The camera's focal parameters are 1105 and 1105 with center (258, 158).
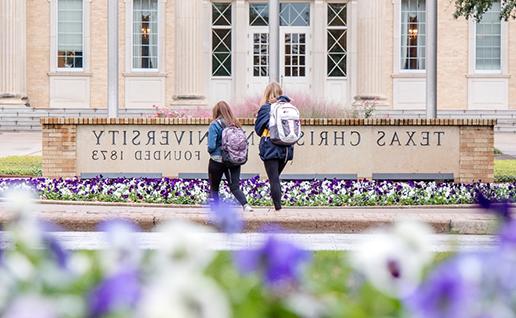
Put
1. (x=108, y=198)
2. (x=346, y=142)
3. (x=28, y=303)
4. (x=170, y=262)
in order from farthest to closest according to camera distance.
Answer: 1. (x=346, y=142)
2. (x=108, y=198)
3. (x=170, y=262)
4. (x=28, y=303)

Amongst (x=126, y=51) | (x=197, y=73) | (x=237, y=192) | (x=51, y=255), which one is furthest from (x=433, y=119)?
(x=126, y=51)

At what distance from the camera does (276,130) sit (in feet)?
44.2

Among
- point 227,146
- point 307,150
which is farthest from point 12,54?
point 227,146

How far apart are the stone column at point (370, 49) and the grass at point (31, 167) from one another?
1251 cm

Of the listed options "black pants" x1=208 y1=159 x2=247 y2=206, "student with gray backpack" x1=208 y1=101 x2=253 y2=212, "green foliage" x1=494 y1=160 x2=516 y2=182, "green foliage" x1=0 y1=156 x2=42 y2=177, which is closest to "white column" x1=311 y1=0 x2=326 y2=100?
"green foliage" x1=494 y1=160 x2=516 y2=182

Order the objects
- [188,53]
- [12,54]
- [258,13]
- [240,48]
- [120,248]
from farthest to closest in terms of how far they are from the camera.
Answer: [258,13]
[240,48]
[12,54]
[188,53]
[120,248]

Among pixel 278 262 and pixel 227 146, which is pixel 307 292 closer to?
pixel 278 262

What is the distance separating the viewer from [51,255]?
3037mm

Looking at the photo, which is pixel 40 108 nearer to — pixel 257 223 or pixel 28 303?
pixel 257 223

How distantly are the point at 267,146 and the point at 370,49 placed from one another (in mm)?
22747

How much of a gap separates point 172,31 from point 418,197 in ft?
72.9

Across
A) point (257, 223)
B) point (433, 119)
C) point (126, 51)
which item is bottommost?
point (257, 223)

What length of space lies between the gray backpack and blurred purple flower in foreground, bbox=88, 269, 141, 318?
1129 cm

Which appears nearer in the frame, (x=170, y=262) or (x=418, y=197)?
(x=170, y=262)
